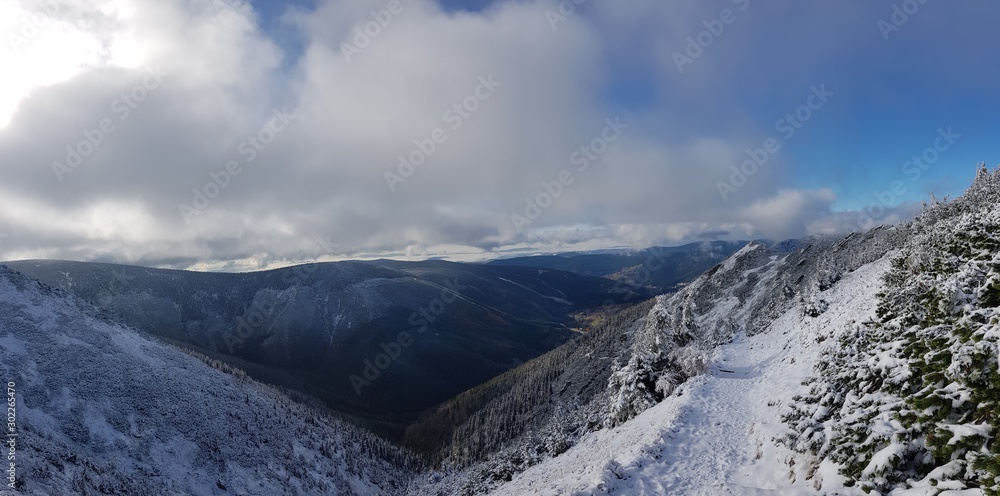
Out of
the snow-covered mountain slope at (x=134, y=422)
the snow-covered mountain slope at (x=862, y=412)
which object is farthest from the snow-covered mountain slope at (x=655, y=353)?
the snow-covered mountain slope at (x=134, y=422)

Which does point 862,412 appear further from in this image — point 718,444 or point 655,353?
point 655,353

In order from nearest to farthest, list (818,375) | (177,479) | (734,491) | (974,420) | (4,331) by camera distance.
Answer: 1. (974,420)
2. (734,491)
3. (818,375)
4. (177,479)
5. (4,331)

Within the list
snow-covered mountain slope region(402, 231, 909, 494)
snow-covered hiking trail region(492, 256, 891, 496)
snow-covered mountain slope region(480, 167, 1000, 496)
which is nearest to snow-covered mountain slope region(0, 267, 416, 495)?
snow-covered mountain slope region(402, 231, 909, 494)

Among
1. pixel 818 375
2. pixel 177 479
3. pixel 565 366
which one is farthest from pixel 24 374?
pixel 565 366

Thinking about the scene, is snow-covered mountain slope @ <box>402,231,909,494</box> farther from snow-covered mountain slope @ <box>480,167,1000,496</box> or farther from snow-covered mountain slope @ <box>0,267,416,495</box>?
snow-covered mountain slope @ <box>0,267,416,495</box>

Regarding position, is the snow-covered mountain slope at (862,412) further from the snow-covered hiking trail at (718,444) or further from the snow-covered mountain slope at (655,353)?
the snow-covered mountain slope at (655,353)

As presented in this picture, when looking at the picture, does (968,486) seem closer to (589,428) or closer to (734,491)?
(734,491)
